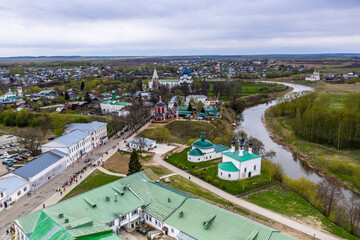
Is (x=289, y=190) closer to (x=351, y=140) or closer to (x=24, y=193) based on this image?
(x=351, y=140)

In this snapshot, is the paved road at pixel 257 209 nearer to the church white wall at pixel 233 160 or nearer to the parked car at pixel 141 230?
the church white wall at pixel 233 160

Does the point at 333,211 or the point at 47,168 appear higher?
the point at 47,168

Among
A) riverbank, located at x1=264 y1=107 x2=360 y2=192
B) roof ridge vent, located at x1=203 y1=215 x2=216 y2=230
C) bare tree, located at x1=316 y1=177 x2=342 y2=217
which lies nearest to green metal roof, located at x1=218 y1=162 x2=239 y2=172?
bare tree, located at x1=316 y1=177 x2=342 y2=217

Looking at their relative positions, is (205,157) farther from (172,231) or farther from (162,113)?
(162,113)

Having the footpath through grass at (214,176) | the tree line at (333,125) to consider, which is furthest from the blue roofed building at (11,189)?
the tree line at (333,125)

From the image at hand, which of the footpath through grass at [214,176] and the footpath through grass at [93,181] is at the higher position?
the footpath through grass at [93,181]

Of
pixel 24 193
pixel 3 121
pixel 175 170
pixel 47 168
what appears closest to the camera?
pixel 24 193

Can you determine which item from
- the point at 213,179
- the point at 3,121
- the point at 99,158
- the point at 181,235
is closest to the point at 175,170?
the point at 213,179
